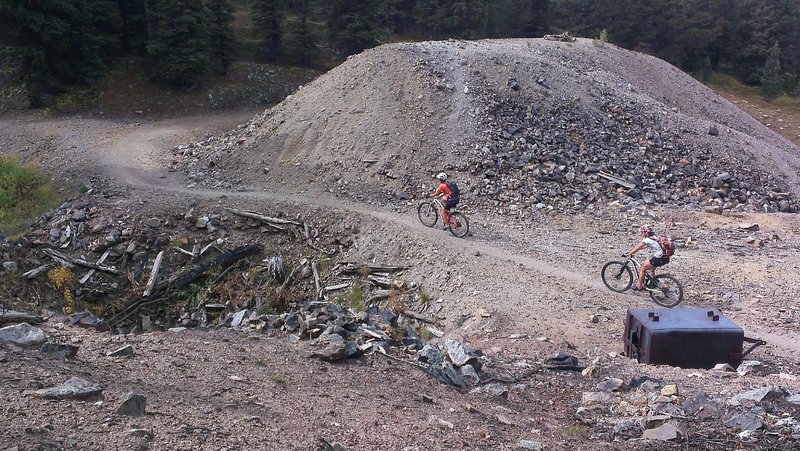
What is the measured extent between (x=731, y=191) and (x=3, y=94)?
3233 cm

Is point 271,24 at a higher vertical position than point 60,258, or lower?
higher

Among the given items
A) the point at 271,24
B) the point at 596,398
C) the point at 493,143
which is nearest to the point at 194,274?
the point at 493,143

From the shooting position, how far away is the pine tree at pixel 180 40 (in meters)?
31.9

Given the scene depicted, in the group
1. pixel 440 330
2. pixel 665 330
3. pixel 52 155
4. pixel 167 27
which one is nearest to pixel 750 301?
pixel 665 330

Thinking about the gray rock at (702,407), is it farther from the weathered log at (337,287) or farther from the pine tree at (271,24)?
the pine tree at (271,24)

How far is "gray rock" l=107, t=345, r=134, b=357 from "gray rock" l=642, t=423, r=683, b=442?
6265mm

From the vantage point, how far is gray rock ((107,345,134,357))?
805 centimetres

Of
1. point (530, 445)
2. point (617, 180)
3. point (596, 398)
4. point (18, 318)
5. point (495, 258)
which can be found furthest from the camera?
point (617, 180)

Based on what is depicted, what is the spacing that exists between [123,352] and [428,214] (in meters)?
10.3

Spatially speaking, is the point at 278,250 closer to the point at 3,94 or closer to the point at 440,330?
the point at 440,330

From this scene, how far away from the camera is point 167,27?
32094mm

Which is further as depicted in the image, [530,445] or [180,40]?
[180,40]

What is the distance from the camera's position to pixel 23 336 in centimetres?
800

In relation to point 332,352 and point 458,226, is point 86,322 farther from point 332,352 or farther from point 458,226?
point 458,226
